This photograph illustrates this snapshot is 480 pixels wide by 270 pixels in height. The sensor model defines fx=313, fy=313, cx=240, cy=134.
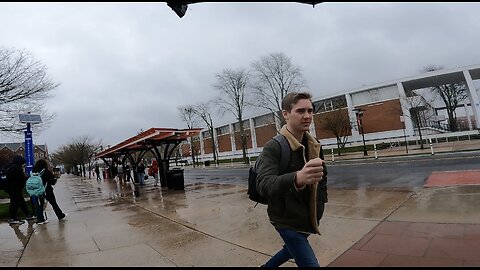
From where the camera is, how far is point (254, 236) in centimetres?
509

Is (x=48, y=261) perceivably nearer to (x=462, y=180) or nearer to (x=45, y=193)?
(x=45, y=193)

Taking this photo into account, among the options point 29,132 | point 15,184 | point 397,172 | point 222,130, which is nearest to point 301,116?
point 15,184

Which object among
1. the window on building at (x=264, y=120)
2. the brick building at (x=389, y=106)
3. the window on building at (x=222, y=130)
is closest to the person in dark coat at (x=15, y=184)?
the brick building at (x=389, y=106)

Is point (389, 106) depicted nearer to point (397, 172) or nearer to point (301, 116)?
point (397, 172)

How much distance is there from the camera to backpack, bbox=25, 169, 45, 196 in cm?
767

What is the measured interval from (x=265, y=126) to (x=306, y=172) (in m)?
62.9

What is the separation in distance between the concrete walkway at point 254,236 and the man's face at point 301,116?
6.93ft

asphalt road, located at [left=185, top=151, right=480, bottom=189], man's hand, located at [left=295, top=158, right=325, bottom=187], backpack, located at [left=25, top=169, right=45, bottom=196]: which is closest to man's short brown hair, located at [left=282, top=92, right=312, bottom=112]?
man's hand, located at [left=295, top=158, right=325, bottom=187]

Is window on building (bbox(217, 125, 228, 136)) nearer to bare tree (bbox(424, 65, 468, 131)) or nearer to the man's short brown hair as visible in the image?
bare tree (bbox(424, 65, 468, 131))

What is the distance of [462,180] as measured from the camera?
8.88 m

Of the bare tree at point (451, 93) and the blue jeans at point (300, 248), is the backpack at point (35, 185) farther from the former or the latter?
the bare tree at point (451, 93)

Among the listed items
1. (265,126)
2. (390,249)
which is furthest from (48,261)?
(265,126)

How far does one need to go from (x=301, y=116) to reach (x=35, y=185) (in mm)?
7779

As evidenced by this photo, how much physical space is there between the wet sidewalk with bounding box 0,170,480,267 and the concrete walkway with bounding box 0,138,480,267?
0.04ft
